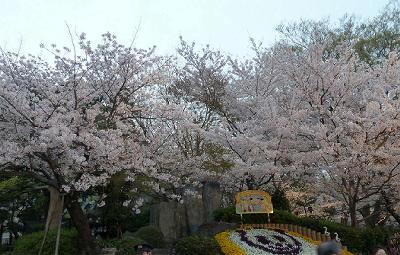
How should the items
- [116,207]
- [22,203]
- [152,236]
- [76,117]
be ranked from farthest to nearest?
[22,203] < [116,207] < [152,236] < [76,117]

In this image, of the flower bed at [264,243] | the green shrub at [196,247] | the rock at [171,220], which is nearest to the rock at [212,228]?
the flower bed at [264,243]

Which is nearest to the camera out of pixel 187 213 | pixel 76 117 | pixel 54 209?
pixel 76 117

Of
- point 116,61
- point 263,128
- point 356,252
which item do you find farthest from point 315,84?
point 116,61

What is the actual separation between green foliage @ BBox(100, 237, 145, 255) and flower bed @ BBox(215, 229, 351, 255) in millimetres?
2414

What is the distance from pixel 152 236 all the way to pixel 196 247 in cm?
284

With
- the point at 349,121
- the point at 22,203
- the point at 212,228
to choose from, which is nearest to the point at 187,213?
the point at 212,228

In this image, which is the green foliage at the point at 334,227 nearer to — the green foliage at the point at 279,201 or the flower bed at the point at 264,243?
the flower bed at the point at 264,243

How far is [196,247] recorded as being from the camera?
11.8 metres

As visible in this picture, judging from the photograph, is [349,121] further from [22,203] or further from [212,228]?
[22,203]

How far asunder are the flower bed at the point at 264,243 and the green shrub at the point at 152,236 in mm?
1828

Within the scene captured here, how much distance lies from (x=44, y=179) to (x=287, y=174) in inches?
346

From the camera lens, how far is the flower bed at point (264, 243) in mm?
12789

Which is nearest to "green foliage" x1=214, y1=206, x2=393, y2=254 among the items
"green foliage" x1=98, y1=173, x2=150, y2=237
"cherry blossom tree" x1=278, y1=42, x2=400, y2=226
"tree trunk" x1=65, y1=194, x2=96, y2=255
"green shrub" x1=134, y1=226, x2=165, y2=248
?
"cherry blossom tree" x1=278, y1=42, x2=400, y2=226

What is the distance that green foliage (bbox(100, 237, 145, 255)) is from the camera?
489 inches
